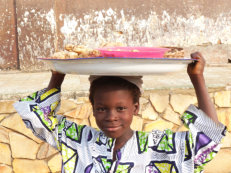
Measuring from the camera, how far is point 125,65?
3.17 feet

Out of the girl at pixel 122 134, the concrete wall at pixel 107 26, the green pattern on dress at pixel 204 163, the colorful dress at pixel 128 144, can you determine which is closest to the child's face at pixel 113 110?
the girl at pixel 122 134

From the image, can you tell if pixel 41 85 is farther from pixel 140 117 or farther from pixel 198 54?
pixel 198 54

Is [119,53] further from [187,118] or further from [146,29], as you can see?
[146,29]

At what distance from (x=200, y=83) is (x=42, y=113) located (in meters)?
0.71

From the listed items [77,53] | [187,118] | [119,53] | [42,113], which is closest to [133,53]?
[119,53]

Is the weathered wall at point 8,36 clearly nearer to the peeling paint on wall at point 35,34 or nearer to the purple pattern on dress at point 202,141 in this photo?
the peeling paint on wall at point 35,34

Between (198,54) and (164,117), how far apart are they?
5.65ft

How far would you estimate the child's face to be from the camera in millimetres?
1168

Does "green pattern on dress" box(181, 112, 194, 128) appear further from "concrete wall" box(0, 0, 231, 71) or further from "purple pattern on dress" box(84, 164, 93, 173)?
"concrete wall" box(0, 0, 231, 71)

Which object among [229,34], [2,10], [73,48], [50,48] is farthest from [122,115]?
[229,34]

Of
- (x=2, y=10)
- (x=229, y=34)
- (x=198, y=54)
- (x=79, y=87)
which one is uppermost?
(x=2, y=10)

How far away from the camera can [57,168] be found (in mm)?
2672

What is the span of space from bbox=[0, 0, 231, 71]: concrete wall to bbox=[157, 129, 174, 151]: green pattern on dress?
2.83 metres

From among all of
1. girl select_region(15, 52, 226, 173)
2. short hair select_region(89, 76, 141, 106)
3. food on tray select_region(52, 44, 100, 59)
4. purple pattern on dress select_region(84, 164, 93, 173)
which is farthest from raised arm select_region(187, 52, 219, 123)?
purple pattern on dress select_region(84, 164, 93, 173)
